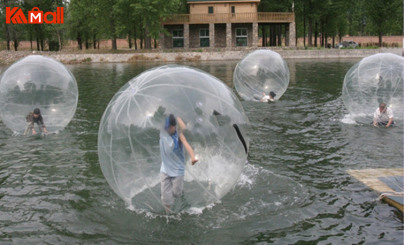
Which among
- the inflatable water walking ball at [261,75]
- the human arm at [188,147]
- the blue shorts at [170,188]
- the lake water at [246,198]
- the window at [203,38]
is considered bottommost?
the lake water at [246,198]

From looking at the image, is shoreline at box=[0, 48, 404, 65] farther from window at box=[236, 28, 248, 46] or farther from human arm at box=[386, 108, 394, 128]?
human arm at box=[386, 108, 394, 128]

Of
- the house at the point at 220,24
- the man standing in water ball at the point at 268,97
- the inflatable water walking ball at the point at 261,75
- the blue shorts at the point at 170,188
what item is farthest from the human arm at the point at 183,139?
the house at the point at 220,24

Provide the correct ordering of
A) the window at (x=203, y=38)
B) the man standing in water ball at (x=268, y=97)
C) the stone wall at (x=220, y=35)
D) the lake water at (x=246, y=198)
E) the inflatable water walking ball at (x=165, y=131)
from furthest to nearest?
the stone wall at (x=220, y=35) → the window at (x=203, y=38) → the man standing in water ball at (x=268, y=97) → the lake water at (x=246, y=198) → the inflatable water walking ball at (x=165, y=131)

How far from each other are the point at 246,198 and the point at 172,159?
2.19 m

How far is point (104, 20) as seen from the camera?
59219 mm

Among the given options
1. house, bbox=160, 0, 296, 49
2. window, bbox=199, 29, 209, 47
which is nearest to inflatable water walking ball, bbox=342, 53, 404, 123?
house, bbox=160, 0, 296, 49

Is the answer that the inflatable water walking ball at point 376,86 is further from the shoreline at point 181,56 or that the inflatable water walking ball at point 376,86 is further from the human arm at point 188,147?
the shoreline at point 181,56

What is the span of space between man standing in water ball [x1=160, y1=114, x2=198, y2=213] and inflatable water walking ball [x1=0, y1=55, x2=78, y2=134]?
712 cm

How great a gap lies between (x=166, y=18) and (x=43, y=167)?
50.1 meters

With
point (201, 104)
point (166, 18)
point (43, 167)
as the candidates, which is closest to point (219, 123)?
point (201, 104)

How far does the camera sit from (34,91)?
1215 centimetres

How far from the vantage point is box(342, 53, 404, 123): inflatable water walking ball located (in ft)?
43.3

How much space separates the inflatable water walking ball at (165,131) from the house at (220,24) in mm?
52623

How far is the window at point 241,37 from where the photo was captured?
61.1m
